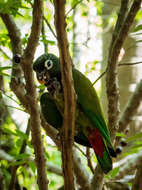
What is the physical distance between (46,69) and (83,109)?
27 cm

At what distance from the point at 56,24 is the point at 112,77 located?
714 mm

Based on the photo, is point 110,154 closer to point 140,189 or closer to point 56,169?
point 140,189

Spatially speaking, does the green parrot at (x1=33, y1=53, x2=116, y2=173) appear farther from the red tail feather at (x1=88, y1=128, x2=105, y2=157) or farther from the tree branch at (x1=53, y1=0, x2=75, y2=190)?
the tree branch at (x1=53, y1=0, x2=75, y2=190)

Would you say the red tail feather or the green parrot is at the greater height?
the green parrot

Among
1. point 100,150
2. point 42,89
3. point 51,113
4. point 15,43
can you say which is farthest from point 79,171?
point 15,43

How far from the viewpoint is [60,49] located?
716 millimetres

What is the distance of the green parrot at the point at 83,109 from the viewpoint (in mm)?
1214

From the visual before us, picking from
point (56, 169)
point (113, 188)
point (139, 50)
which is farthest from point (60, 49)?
point (139, 50)

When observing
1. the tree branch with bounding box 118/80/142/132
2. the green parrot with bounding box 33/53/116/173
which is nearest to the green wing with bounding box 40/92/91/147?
the green parrot with bounding box 33/53/116/173

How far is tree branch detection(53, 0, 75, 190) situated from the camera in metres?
0.67

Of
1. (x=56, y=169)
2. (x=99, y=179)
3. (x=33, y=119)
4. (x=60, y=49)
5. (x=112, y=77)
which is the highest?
(x=60, y=49)

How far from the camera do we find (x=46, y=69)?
1.32 m

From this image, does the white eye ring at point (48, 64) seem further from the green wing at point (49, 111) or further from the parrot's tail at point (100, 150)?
the parrot's tail at point (100, 150)

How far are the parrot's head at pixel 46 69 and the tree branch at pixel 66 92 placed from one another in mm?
472
